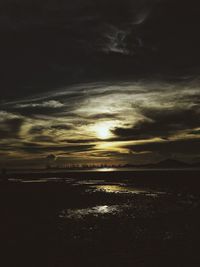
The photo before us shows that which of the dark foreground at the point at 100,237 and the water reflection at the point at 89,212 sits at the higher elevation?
the water reflection at the point at 89,212

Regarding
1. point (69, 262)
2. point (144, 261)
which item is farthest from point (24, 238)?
point (144, 261)

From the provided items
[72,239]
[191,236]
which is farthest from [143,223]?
[72,239]

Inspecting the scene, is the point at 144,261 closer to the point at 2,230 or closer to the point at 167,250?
the point at 167,250

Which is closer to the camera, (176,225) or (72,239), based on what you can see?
(72,239)

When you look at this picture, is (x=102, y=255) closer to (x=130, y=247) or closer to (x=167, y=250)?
(x=130, y=247)

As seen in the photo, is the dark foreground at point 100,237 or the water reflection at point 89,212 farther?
the water reflection at point 89,212

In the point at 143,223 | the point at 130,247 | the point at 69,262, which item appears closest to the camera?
the point at 69,262

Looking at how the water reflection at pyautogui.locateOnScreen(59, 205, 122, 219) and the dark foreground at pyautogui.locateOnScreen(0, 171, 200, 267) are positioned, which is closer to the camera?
the dark foreground at pyautogui.locateOnScreen(0, 171, 200, 267)

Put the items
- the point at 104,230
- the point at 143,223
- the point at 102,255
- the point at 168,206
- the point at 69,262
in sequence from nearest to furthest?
the point at 69,262 → the point at 102,255 → the point at 104,230 → the point at 143,223 → the point at 168,206

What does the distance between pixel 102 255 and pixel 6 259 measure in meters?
3.82

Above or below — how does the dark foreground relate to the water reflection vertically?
below

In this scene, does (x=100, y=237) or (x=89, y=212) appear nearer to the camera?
(x=100, y=237)

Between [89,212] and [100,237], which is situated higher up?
[89,212]

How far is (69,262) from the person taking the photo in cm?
1373
